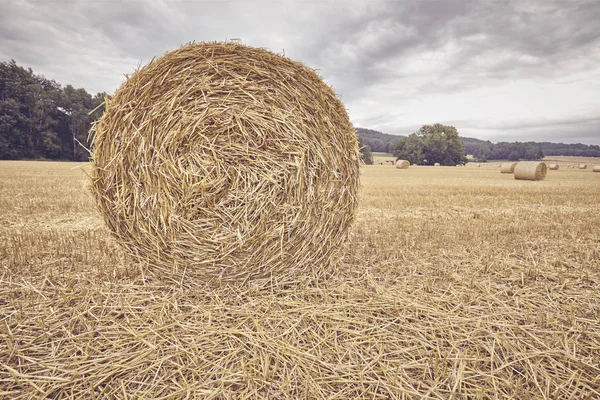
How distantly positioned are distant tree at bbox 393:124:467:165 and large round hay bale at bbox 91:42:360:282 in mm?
57986

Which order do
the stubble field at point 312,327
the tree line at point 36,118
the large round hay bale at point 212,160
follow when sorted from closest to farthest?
the stubble field at point 312,327 < the large round hay bale at point 212,160 < the tree line at point 36,118

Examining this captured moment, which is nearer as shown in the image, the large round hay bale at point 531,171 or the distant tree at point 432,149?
the large round hay bale at point 531,171

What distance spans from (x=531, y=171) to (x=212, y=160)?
18356 millimetres

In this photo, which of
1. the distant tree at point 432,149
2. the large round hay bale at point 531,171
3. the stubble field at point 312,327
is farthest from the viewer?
the distant tree at point 432,149

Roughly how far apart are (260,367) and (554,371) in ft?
5.24

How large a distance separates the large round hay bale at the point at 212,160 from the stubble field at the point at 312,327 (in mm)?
328

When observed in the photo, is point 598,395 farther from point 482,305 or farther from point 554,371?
point 482,305

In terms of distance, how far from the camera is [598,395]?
5.36ft

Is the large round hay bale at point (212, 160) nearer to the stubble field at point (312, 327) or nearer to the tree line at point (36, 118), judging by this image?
the stubble field at point (312, 327)

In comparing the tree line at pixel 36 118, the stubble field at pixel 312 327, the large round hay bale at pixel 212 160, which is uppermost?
the tree line at pixel 36 118

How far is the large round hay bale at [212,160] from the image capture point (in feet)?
9.02

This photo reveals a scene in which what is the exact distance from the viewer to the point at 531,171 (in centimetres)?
1630

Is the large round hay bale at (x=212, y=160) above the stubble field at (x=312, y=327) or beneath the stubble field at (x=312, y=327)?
above

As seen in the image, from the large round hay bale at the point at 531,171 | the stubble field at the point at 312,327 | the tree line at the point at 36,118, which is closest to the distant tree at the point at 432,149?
the large round hay bale at the point at 531,171
